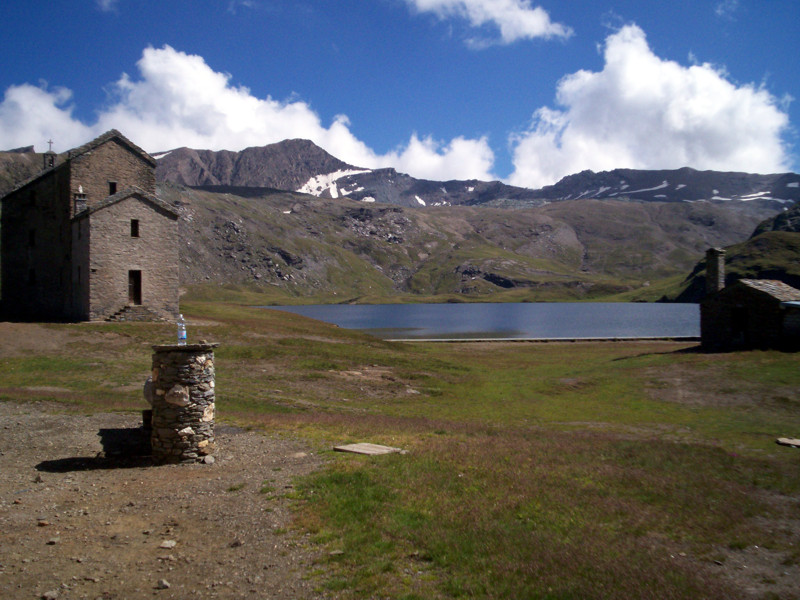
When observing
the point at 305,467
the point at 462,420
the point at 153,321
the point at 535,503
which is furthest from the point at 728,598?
the point at 153,321

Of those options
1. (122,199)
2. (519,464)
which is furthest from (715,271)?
(122,199)

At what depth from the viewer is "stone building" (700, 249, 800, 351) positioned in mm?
40031

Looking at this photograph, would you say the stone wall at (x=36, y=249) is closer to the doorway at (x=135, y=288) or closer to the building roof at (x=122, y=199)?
the building roof at (x=122, y=199)

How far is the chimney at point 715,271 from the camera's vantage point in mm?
49688

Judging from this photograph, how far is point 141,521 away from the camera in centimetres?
1119

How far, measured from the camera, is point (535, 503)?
1270cm

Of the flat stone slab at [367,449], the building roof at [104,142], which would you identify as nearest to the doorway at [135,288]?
the building roof at [104,142]

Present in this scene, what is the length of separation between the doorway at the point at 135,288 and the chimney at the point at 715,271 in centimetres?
4622

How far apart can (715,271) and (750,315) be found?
26.9 feet

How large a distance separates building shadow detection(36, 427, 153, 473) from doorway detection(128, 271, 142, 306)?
3150 cm

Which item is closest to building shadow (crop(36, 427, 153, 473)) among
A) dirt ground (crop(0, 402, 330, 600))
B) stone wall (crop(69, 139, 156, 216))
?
dirt ground (crop(0, 402, 330, 600))

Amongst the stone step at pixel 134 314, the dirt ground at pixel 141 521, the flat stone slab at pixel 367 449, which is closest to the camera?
the dirt ground at pixel 141 521

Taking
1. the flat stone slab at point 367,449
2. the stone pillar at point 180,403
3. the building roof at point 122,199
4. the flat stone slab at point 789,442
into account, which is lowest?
the flat stone slab at point 789,442

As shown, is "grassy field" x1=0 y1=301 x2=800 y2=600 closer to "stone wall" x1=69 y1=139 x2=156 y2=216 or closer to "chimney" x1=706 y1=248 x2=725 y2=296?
"chimney" x1=706 y1=248 x2=725 y2=296
